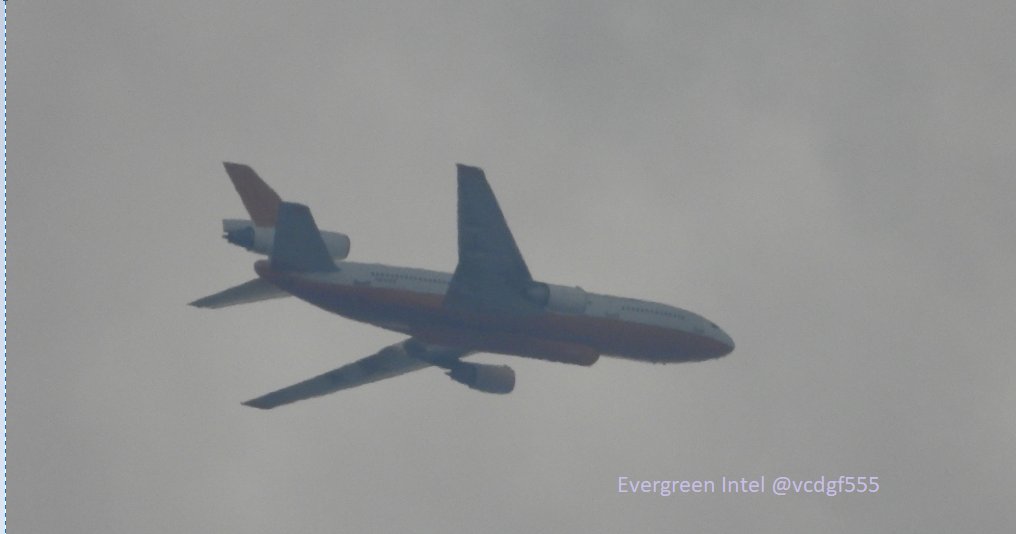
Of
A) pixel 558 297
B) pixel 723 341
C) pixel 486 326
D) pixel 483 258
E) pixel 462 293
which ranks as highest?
pixel 723 341

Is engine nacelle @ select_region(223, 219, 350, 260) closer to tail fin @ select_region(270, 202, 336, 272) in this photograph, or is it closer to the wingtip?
tail fin @ select_region(270, 202, 336, 272)

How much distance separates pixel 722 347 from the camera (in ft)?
281

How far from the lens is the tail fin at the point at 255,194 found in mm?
74750

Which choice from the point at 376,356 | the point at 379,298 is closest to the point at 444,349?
the point at 376,356

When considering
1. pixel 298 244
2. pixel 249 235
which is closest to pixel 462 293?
pixel 298 244

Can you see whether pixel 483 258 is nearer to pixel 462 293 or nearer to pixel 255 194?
pixel 462 293

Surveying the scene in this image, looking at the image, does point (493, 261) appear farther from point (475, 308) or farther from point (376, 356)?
point (376, 356)

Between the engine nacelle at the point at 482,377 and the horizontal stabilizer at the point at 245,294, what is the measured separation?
11277mm

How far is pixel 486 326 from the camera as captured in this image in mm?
77250

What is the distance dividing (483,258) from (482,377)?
12.0 meters

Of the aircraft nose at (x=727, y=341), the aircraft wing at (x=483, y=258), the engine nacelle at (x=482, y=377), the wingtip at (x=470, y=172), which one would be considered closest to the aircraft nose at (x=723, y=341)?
the aircraft nose at (x=727, y=341)

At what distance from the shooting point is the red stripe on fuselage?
247 feet

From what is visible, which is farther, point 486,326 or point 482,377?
point 482,377

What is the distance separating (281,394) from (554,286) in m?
16.3
